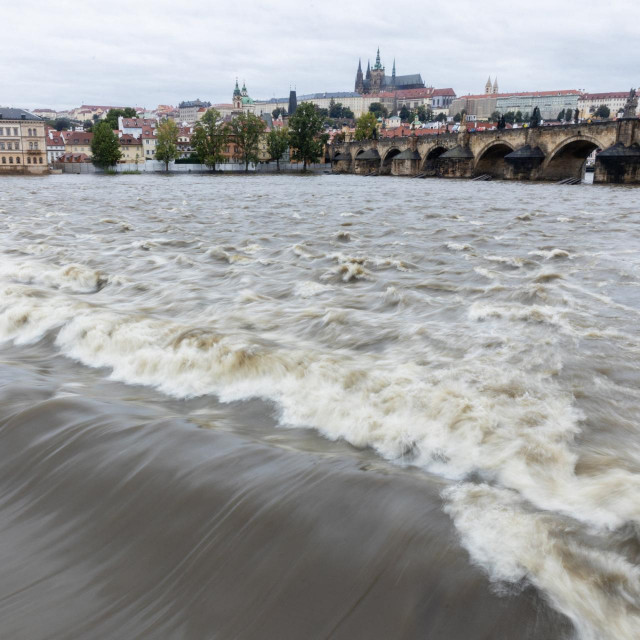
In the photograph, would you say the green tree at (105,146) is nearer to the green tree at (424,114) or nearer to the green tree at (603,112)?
the green tree at (424,114)

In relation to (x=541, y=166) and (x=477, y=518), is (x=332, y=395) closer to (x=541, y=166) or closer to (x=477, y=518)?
(x=477, y=518)

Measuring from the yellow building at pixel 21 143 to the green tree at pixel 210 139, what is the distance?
65.7ft

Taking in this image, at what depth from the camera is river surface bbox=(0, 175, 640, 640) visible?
2.00 meters

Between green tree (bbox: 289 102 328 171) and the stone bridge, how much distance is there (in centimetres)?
860

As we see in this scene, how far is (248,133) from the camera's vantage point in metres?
75.6

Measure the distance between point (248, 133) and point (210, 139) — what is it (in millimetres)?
5028

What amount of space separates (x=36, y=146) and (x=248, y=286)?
269 feet

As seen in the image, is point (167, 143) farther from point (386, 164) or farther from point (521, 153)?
point (521, 153)


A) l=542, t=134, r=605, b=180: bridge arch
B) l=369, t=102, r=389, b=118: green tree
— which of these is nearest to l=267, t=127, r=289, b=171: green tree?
l=542, t=134, r=605, b=180: bridge arch

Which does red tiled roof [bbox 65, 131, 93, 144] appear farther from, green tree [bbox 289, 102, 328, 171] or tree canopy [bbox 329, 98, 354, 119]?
tree canopy [bbox 329, 98, 354, 119]

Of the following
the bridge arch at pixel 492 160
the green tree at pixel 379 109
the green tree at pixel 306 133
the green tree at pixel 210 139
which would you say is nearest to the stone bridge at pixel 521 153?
the bridge arch at pixel 492 160

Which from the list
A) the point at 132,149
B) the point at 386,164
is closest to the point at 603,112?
the point at 386,164

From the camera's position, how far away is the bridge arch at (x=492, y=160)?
176 feet

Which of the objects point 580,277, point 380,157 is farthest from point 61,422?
point 380,157
